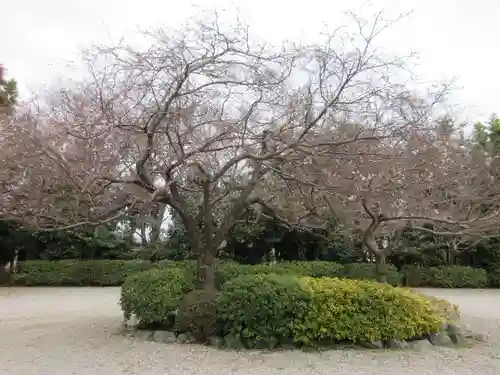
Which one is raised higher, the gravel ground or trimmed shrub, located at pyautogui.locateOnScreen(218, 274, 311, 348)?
trimmed shrub, located at pyautogui.locateOnScreen(218, 274, 311, 348)

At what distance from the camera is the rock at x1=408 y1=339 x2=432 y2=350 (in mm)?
6120

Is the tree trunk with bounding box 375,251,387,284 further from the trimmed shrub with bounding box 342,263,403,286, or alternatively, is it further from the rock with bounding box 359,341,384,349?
the trimmed shrub with bounding box 342,263,403,286

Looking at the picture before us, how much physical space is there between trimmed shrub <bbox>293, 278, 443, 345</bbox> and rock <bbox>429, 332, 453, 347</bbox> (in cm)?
26

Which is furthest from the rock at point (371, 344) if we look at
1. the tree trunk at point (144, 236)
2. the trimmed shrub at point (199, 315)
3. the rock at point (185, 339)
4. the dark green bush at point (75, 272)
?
the tree trunk at point (144, 236)

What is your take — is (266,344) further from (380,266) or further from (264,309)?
(380,266)

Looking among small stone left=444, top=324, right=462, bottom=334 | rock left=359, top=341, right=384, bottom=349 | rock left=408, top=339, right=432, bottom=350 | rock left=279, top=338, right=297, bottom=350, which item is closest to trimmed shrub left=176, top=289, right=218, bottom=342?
rock left=279, top=338, right=297, bottom=350

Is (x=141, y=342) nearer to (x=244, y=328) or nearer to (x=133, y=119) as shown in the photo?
(x=244, y=328)

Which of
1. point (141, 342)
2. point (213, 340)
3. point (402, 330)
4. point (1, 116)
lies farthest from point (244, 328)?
point (1, 116)

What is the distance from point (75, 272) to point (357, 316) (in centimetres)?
1282

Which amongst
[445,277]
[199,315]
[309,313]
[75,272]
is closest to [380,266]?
[309,313]

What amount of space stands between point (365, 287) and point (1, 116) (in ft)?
19.2

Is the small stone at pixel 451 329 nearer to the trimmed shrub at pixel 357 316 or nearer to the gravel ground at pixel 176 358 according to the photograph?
the gravel ground at pixel 176 358

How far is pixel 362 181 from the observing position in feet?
21.7

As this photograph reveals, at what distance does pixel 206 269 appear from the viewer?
7.21 metres
